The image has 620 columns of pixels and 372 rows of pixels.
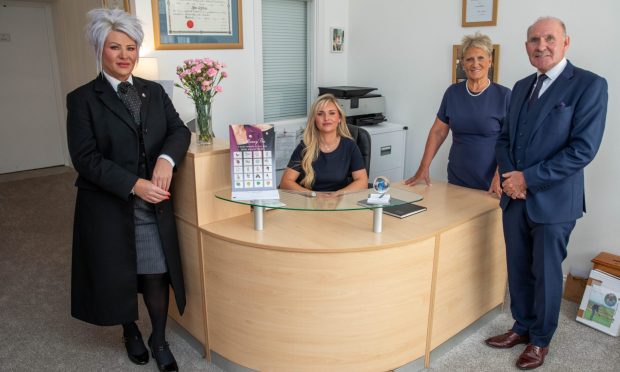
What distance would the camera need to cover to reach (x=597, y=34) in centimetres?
296

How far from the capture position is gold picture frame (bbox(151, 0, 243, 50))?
11.2ft

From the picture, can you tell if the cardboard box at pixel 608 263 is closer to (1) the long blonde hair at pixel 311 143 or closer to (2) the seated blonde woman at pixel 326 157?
(2) the seated blonde woman at pixel 326 157

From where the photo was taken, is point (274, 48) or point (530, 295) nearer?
point (530, 295)

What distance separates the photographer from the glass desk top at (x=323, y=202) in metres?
1.93

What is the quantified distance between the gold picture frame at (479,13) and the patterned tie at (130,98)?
2.56 metres

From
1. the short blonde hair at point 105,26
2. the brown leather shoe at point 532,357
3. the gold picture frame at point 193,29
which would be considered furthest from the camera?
the gold picture frame at point 193,29

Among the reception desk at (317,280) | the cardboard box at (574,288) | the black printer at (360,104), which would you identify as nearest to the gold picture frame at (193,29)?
the black printer at (360,104)

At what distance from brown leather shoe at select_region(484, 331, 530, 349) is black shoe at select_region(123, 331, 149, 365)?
5.73 ft

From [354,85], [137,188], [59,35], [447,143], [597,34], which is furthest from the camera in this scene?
[59,35]

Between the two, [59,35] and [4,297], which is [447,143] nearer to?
[4,297]

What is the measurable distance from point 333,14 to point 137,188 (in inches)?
119

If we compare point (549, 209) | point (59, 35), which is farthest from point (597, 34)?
point (59, 35)

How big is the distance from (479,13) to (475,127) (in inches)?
47.4

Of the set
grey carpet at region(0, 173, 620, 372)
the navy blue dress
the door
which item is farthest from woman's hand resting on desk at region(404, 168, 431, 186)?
the door
